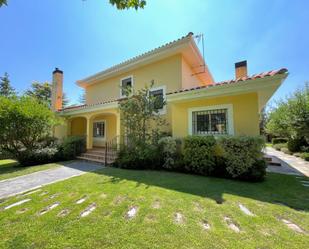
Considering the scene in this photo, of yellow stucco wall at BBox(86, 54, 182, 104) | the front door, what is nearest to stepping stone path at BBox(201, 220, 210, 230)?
yellow stucco wall at BBox(86, 54, 182, 104)

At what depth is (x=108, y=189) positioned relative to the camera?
5.17 m

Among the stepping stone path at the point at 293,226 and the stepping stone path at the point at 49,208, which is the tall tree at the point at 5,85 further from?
the stepping stone path at the point at 293,226

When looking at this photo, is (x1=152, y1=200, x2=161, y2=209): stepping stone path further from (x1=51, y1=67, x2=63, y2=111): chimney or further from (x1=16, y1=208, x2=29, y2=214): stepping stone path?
(x1=51, y1=67, x2=63, y2=111): chimney

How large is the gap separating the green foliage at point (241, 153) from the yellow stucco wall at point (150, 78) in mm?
5427

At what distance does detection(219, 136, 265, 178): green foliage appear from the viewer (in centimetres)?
619

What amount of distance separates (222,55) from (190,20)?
5.18m

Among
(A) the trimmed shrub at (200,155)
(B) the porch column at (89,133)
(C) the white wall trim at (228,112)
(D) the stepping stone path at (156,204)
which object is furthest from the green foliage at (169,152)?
(B) the porch column at (89,133)

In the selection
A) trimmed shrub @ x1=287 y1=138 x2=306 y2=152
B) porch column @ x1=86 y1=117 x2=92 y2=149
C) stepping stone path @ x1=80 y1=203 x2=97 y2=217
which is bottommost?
stepping stone path @ x1=80 y1=203 x2=97 y2=217

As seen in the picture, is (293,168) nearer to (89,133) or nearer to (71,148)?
(89,133)

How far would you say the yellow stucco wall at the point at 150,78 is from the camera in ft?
35.3

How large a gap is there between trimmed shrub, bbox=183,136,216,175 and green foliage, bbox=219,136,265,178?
62 centimetres

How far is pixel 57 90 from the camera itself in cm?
1655

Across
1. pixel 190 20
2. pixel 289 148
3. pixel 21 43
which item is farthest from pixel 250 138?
Answer: pixel 21 43

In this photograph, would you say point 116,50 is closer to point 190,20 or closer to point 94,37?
point 94,37
